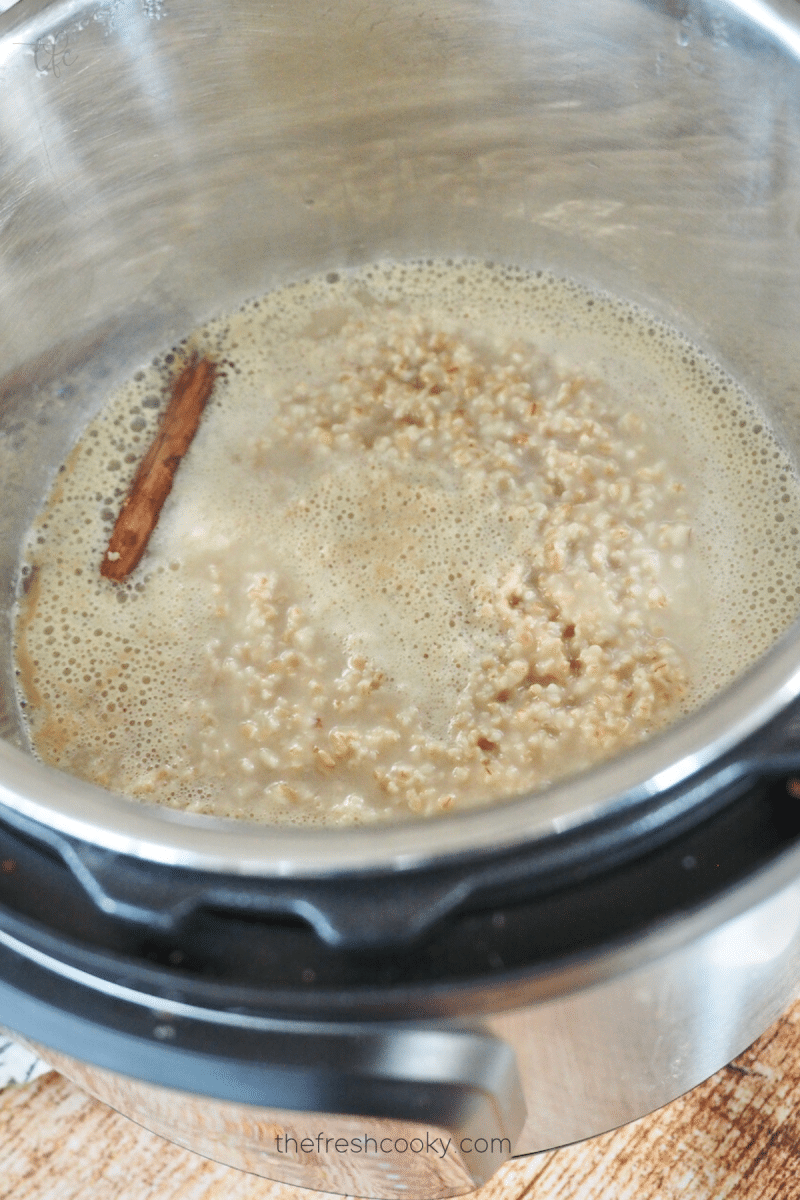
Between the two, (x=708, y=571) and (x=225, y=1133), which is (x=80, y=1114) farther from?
(x=708, y=571)

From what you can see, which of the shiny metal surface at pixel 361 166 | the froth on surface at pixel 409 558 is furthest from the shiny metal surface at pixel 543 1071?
the shiny metal surface at pixel 361 166

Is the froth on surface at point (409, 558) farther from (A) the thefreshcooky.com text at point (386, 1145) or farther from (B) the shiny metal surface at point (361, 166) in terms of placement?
(A) the thefreshcooky.com text at point (386, 1145)

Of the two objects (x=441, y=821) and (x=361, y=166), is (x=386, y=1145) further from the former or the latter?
(x=361, y=166)

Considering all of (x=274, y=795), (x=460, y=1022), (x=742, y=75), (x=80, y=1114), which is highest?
(x=742, y=75)

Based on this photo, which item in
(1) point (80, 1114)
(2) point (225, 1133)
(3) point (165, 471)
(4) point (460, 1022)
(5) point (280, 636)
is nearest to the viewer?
(4) point (460, 1022)

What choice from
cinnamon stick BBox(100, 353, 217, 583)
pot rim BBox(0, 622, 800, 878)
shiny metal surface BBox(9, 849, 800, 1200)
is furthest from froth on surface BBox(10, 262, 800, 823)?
pot rim BBox(0, 622, 800, 878)

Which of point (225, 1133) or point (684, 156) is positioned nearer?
point (225, 1133)

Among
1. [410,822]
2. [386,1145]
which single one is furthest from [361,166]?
[386,1145]

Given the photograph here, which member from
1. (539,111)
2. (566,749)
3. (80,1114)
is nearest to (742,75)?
(539,111)
